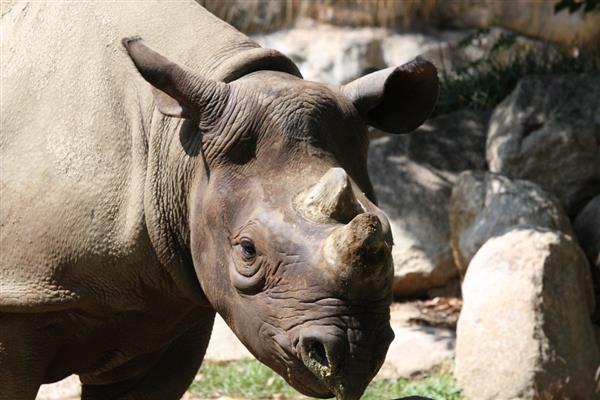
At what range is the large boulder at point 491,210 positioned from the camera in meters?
9.12

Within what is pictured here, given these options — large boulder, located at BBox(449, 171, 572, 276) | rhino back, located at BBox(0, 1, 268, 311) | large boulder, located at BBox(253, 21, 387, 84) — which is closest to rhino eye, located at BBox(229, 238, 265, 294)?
rhino back, located at BBox(0, 1, 268, 311)

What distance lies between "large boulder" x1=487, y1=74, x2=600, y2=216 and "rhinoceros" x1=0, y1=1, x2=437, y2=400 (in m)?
5.52

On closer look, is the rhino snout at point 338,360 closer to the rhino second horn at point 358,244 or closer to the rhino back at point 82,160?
the rhino second horn at point 358,244

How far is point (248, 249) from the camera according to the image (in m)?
4.13

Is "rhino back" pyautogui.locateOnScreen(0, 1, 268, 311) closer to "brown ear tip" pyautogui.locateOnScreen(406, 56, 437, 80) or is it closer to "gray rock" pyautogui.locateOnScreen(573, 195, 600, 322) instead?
"brown ear tip" pyautogui.locateOnScreen(406, 56, 437, 80)

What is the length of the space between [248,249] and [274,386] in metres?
4.03

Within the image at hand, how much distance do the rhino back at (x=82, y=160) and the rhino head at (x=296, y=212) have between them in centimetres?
33

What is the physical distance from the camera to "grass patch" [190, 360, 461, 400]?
25.5ft

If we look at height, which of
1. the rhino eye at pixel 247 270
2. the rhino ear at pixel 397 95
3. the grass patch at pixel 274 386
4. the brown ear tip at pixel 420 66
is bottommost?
the grass patch at pixel 274 386

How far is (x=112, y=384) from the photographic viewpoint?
18.7 ft

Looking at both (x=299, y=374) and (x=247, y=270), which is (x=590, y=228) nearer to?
(x=247, y=270)

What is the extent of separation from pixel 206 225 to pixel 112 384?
1597 mm

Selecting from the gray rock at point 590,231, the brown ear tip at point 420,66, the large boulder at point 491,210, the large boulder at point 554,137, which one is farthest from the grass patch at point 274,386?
the brown ear tip at point 420,66

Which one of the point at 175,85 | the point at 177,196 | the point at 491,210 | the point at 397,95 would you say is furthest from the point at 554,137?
the point at 175,85
